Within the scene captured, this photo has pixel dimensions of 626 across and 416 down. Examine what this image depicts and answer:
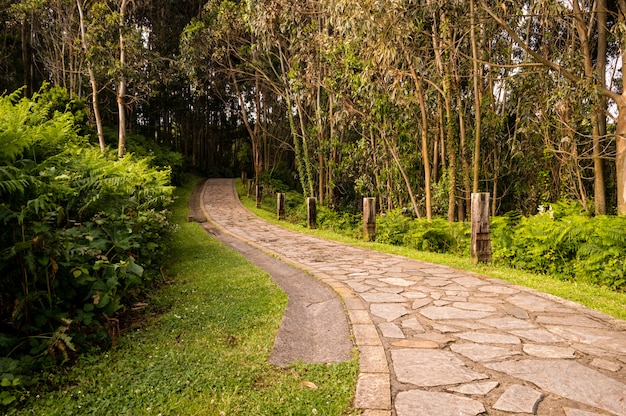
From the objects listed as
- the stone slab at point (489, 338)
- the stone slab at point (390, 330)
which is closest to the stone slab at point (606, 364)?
the stone slab at point (489, 338)

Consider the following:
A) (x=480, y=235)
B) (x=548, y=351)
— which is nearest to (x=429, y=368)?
(x=548, y=351)

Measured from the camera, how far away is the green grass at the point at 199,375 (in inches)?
94.6

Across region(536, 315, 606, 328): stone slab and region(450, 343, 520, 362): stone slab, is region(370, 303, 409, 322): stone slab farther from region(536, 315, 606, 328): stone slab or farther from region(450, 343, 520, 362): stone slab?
region(536, 315, 606, 328): stone slab

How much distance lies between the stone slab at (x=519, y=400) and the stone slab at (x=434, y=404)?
130mm

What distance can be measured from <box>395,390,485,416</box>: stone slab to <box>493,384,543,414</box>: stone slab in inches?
5.1

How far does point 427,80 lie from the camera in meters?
9.97

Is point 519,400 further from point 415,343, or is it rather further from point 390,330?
point 390,330

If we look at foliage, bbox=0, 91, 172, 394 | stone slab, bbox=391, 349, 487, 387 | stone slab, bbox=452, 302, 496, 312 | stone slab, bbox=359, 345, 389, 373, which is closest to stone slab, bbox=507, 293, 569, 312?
stone slab, bbox=452, 302, 496, 312

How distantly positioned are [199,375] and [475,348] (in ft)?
6.61

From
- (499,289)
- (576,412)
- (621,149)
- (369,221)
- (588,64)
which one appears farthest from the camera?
(369,221)

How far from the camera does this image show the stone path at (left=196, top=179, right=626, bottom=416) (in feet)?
7.82

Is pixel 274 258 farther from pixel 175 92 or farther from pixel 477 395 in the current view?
pixel 175 92

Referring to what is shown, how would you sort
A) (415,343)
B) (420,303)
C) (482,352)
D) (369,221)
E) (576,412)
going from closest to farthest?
1. (576,412)
2. (482,352)
3. (415,343)
4. (420,303)
5. (369,221)

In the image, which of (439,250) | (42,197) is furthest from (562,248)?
(42,197)
